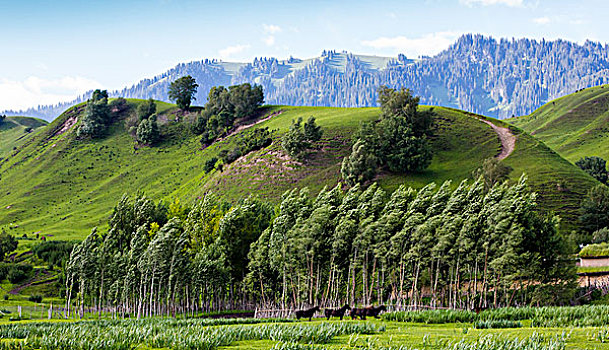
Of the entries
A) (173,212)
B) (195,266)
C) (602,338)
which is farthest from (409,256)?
(173,212)

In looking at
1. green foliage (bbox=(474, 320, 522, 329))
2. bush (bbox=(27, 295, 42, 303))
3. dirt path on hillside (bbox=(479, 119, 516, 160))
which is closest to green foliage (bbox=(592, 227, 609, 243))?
dirt path on hillside (bbox=(479, 119, 516, 160))

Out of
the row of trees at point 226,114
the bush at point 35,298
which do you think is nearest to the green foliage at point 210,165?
the row of trees at point 226,114

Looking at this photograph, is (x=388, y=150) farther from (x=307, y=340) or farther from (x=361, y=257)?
(x=307, y=340)

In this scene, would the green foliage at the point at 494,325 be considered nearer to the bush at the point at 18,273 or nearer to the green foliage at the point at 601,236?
the green foliage at the point at 601,236

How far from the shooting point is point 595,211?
99500mm

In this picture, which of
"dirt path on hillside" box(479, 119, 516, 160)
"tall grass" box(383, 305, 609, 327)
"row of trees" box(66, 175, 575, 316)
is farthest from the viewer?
"dirt path on hillside" box(479, 119, 516, 160)

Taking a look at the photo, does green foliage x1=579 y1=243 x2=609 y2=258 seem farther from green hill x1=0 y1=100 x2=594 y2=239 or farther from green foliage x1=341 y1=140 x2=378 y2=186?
green foliage x1=341 y1=140 x2=378 y2=186

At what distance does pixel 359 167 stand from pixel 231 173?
4658 cm

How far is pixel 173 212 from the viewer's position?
8906 cm

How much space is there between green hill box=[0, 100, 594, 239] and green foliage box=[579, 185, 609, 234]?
2.94 meters

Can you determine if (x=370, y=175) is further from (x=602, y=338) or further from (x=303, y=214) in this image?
(x=602, y=338)

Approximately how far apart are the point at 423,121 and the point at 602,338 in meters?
122

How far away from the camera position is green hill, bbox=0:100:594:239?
122 metres

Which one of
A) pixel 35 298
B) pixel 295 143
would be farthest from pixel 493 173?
pixel 35 298
